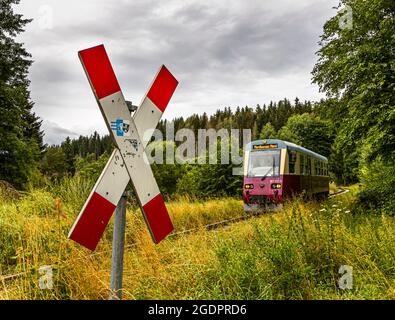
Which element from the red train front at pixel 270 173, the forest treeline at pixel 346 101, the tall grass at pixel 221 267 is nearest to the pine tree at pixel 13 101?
the forest treeline at pixel 346 101

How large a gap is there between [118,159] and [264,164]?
1262 centimetres

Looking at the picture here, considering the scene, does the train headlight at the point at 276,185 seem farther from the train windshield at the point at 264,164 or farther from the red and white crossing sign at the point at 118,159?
the red and white crossing sign at the point at 118,159

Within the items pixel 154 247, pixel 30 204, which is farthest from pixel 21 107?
pixel 154 247

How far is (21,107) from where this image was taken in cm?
2572

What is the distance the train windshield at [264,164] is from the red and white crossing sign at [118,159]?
12.0 meters

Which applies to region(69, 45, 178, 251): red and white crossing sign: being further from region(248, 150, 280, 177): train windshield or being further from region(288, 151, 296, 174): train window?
region(288, 151, 296, 174): train window

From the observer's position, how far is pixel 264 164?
1455cm

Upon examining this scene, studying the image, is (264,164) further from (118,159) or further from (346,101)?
(118,159)

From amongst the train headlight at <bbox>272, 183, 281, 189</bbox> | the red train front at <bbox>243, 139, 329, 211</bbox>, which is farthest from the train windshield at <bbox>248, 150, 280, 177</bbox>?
the train headlight at <bbox>272, 183, 281, 189</bbox>

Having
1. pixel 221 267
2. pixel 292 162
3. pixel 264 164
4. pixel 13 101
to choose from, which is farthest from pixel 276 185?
pixel 13 101

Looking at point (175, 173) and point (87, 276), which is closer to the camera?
point (87, 276)
